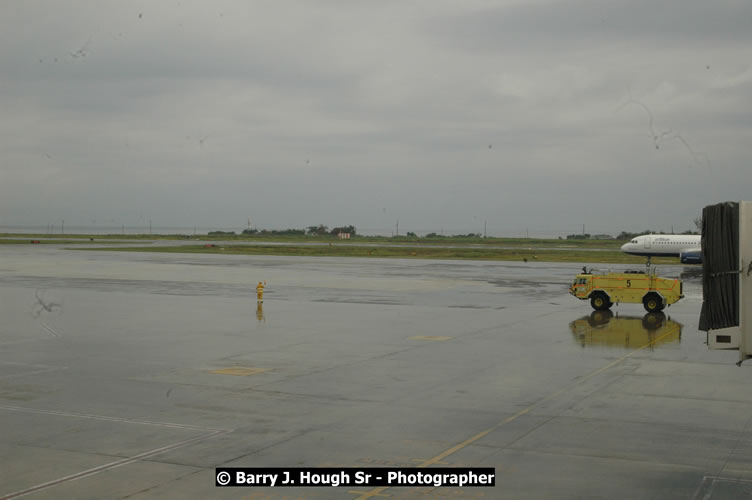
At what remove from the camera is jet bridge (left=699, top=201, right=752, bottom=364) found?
14.2 metres

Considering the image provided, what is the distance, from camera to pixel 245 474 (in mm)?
13688

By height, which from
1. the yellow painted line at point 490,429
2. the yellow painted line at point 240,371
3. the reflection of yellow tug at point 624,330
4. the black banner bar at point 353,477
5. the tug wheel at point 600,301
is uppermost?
the tug wheel at point 600,301

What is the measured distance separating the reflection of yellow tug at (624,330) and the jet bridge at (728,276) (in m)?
15.3

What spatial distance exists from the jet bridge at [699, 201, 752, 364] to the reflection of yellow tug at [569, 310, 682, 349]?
15.3 meters

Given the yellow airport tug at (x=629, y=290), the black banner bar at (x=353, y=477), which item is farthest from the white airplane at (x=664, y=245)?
the black banner bar at (x=353, y=477)

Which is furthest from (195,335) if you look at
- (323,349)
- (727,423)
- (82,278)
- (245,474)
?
(82,278)

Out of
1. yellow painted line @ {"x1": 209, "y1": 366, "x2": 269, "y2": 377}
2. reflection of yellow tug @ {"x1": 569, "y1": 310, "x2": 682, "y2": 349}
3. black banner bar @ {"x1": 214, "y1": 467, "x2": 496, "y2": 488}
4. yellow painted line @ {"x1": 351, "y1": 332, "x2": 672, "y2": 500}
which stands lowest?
black banner bar @ {"x1": 214, "y1": 467, "x2": 496, "y2": 488}

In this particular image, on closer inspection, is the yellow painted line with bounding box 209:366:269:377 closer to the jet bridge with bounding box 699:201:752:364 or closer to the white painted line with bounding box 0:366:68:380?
the white painted line with bounding box 0:366:68:380

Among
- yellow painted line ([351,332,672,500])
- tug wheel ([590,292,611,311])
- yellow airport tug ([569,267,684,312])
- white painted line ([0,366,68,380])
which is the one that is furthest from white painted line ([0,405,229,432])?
tug wheel ([590,292,611,311])

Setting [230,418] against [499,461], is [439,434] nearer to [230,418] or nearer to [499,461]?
[499,461]

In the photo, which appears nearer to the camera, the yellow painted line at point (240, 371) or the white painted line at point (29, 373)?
the white painted line at point (29, 373)

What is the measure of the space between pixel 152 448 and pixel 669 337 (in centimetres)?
2343

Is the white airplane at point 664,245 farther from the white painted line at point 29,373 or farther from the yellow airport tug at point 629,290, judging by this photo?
the white painted line at point 29,373

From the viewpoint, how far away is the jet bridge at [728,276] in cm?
1420
